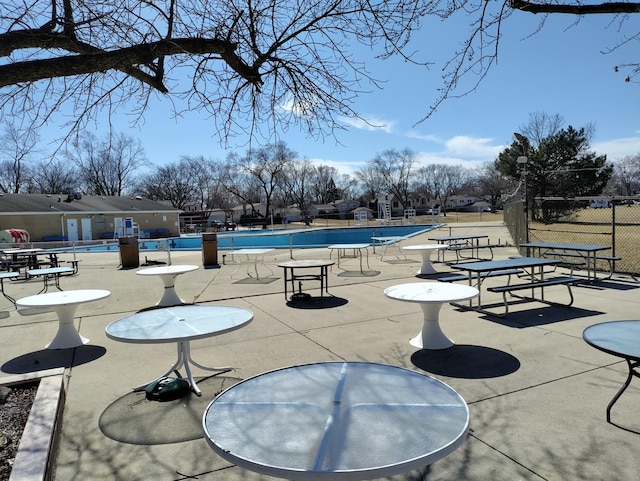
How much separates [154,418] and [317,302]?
4.61m

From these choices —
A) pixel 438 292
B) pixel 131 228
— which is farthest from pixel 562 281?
pixel 131 228

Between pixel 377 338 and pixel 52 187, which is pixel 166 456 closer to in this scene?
pixel 377 338

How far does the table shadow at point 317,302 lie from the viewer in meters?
7.54

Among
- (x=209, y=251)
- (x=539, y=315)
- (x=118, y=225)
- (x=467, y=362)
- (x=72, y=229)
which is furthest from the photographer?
(x=118, y=225)

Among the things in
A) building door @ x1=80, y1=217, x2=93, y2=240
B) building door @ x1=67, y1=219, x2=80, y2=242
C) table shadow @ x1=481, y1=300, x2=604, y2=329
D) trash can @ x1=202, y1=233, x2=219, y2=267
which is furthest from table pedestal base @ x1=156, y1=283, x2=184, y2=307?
building door @ x1=80, y1=217, x2=93, y2=240

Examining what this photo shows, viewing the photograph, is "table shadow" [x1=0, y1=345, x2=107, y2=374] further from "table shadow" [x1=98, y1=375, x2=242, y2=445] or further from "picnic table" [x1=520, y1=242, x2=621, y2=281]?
"picnic table" [x1=520, y1=242, x2=621, y2=281]

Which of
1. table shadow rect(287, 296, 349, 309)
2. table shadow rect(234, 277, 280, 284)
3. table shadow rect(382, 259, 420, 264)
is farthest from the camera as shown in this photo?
table shadow rect(382, 259, 420, 264)

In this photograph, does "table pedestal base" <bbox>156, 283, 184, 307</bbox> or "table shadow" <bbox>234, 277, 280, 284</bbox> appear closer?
"table pedestal base" <bbox>156, 283, 184, 307</bbox>

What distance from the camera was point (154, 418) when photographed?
347cm

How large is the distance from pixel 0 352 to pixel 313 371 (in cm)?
513

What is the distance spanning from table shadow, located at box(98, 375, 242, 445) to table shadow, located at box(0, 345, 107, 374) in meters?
1.52

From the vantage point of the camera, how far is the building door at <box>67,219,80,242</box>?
3431 centimetres

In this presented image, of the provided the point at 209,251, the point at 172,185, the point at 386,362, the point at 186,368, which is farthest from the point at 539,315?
the point at 172,185

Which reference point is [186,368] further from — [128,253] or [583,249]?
[128,253]
